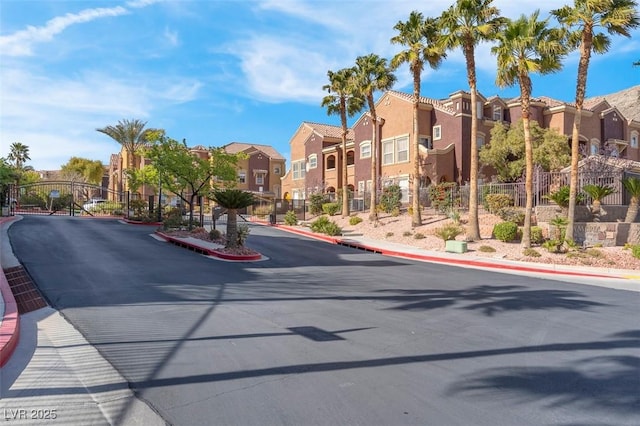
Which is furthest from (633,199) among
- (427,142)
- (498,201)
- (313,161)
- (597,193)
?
(313,161)

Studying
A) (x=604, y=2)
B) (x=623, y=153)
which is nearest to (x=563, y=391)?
(x=604, y=2)

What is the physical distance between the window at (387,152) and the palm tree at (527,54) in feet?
67.7

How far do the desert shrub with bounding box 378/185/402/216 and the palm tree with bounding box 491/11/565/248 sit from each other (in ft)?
41.2

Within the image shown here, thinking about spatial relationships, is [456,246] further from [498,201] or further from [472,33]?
[472,33]

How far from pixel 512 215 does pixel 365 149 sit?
70.6 ft

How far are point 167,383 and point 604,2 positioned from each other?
2015 cm

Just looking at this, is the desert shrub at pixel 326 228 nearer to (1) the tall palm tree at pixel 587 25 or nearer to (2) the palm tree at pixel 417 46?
(2) the palm tree at pixel 417 46

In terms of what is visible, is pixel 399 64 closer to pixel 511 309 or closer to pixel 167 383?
pixel 511 309

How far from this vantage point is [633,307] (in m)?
9.63

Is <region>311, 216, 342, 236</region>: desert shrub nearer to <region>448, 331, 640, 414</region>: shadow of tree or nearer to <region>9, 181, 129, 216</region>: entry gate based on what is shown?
<region>9, 181, 129, 216</region>: entry gate

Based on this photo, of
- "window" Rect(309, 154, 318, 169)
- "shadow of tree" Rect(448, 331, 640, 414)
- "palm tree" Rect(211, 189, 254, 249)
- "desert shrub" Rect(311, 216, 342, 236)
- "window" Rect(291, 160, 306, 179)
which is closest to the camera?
"shadow of tree" Rect(448, 331, 640, 414)

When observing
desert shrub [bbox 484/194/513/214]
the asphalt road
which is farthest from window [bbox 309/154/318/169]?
the asphalt road

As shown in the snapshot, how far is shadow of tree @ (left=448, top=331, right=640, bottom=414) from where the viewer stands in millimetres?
4586

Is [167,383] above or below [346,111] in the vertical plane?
below
